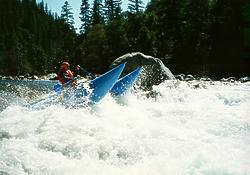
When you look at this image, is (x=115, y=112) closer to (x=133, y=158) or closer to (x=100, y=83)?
(x=100, y=83)

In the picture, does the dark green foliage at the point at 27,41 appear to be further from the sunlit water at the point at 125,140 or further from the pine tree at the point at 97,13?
the sunlit water at the point at 125,140

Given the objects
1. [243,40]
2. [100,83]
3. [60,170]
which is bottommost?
[60,170]

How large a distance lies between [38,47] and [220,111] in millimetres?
87263

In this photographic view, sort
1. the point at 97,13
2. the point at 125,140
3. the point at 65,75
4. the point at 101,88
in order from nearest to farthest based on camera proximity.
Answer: the point at 125,140 → the point at 101,88 → the point at 65,75 → the point at 97,13

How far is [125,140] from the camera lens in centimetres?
850

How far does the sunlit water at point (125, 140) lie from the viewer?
682cm

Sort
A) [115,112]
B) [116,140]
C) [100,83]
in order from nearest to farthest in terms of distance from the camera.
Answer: [116,140] < [115,112] < [100,83]

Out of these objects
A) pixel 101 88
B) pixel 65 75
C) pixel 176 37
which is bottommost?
pixel 101 88

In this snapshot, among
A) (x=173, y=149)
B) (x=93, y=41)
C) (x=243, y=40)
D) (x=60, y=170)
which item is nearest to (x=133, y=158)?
(x=173, y=149)

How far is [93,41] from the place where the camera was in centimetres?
5625

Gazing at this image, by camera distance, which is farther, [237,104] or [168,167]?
[237,104]

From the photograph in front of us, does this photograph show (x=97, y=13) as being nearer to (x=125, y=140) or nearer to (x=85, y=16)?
(x=85, y=16)

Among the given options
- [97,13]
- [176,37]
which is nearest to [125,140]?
[176,37]

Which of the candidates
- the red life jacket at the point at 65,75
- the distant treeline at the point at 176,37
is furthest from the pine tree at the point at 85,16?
the red life jacket at the point at 65,75
